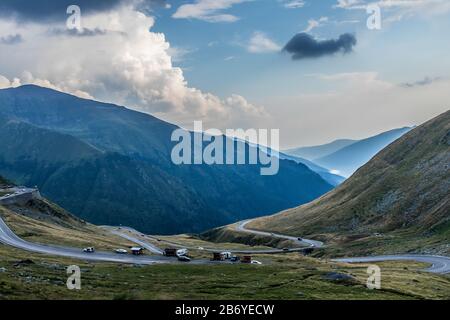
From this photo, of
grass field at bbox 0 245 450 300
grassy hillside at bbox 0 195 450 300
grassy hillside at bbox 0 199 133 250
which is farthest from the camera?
grassy hillside at bbox 0 199 133 250

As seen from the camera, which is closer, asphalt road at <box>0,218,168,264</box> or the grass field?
the grass field

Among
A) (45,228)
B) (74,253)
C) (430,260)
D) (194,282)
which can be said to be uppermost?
(45,228)

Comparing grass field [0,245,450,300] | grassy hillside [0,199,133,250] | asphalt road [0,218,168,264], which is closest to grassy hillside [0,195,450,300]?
grass field [0,245,450,300]

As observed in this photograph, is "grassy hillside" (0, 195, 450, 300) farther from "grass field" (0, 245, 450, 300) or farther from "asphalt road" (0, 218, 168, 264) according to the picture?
"asphalt road" (0, 218, 168, 264)

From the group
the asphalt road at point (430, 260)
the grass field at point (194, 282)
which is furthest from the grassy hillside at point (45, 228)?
the asphalt road at point (430, 260)

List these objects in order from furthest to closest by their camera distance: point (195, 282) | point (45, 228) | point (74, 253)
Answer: point (45, 228) → point (74, 253) → point (195, 282)

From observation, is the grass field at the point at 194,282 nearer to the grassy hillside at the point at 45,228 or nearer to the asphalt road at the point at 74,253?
the asphalt road at the point at 74,253

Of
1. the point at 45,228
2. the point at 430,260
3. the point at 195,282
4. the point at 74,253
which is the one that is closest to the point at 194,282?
the point at 195,282

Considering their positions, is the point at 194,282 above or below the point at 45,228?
below

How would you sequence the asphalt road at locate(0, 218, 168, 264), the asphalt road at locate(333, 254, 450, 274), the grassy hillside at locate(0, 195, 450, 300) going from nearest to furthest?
the grassy hillside at locate(0, 195, 450, 300), the asphalt road at locate(0, 218, 168, 264), the asphalt road at locate(333, 254, 450, 274)

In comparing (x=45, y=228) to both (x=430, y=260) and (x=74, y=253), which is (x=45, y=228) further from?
(x=430, y=260)
